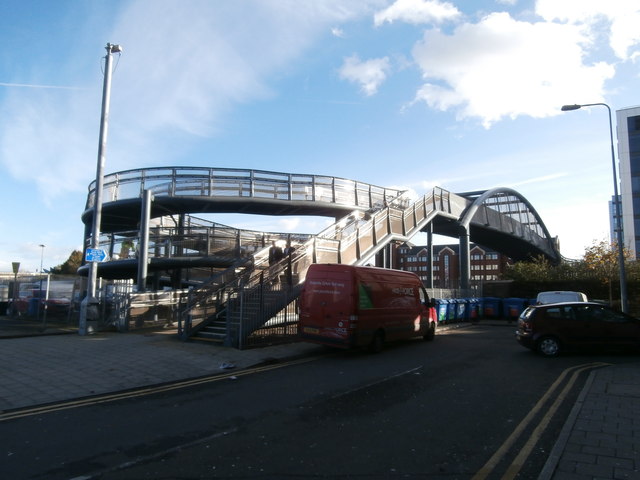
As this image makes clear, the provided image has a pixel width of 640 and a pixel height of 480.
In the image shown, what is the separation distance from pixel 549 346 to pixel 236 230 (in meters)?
16.3

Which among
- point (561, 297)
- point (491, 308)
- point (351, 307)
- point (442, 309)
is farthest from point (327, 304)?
point (491, 308)

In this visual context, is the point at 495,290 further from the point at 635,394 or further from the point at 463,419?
the point at 463,419

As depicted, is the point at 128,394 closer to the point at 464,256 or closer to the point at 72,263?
the point at 464,256

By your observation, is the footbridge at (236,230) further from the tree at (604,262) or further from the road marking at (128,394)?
the tree at (604,262)

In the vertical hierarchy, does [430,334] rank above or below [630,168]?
below

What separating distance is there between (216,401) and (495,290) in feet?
100

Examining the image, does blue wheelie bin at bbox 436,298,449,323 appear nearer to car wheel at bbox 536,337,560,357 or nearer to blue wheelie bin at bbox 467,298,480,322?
blue wheelie bin at bbox 467,298,480,322

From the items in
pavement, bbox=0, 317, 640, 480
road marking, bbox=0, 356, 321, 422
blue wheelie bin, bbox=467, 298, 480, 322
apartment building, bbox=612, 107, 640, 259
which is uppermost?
apartment building, bbox=612, 107, 640, 259

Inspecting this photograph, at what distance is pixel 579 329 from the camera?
38.4 ft

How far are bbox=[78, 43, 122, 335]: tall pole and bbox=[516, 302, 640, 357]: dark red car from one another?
42.9 feet

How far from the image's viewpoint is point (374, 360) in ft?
36.6

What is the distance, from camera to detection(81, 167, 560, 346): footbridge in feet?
48.9

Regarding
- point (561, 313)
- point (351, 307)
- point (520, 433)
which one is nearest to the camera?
point (520, 433)

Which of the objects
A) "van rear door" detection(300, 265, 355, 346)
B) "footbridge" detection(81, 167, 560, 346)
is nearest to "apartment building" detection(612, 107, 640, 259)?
"footbridge" detection(81, 167, 560, 346)
